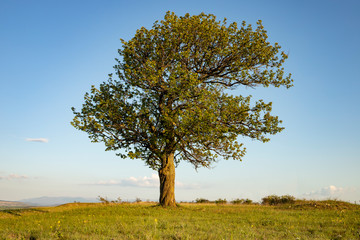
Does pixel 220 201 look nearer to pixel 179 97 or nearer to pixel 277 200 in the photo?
pixel 277 200

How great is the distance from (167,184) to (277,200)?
1659 cm

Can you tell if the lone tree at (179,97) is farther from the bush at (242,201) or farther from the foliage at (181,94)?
the bush at (242,201)

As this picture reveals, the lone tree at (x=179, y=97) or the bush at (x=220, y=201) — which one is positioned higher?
the lone tree at (x=179, y=97)

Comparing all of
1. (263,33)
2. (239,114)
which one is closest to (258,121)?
(239,114)

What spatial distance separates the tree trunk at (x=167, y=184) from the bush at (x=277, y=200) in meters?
15.1

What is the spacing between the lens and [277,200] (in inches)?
1426

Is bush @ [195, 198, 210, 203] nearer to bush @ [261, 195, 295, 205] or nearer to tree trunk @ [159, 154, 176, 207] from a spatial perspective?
bush @ [261, 195, 295, 205]

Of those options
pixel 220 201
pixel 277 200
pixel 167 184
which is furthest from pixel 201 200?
pixel 167 184

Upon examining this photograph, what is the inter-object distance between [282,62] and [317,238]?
1958 cm

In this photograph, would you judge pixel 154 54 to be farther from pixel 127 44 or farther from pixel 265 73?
pixel 265 73

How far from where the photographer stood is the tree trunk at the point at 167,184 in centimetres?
2702

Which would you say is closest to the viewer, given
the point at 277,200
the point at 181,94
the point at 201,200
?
the point at 181,94

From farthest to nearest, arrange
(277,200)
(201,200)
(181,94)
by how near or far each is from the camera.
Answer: (201,200) → (277,200) → (181,94)

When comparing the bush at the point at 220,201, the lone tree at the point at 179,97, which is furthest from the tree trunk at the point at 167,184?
the bush at the point at 220,201
